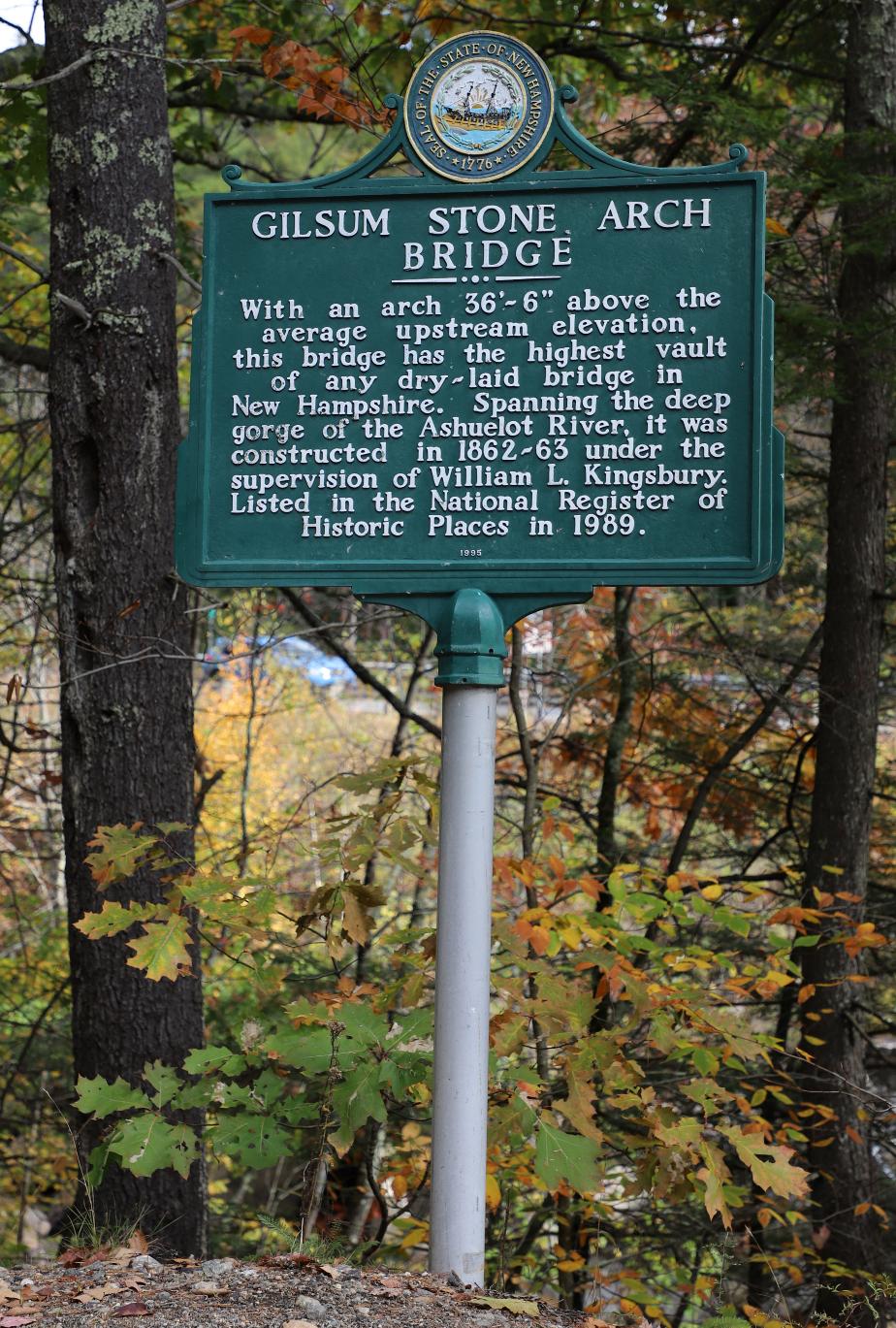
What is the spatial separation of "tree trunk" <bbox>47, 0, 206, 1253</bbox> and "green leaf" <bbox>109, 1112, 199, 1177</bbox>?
99 cm

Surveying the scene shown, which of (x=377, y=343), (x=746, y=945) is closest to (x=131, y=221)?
(x=377, y=343)

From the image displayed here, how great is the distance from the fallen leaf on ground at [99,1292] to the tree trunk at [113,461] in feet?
5.19

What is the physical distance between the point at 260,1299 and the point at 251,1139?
62cm

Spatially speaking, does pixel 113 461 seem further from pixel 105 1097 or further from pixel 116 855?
pixel 105 1097

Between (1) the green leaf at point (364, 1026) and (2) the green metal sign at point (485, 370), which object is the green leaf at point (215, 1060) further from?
(2) the green metal sign at point (485, 370)

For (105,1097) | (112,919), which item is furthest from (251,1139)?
(112,919)

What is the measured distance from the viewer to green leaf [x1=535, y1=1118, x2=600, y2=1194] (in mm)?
3676

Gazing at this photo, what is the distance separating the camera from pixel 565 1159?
3746 mm

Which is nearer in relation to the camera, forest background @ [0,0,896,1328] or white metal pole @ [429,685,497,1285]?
white metal pole @ [429,685,497,1285]

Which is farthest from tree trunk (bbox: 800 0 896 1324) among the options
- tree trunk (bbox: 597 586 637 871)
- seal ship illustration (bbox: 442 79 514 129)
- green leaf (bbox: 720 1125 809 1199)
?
seal ship illustration (bbox: 442 79 514 129)

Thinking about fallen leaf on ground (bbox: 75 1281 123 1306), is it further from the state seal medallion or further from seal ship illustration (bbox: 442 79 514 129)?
seal ship illustration (bbox: 442 79 514 129)

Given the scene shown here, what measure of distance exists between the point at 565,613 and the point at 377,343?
685cm

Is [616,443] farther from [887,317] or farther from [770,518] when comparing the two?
[887,317]

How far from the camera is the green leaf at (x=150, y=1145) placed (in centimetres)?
399
